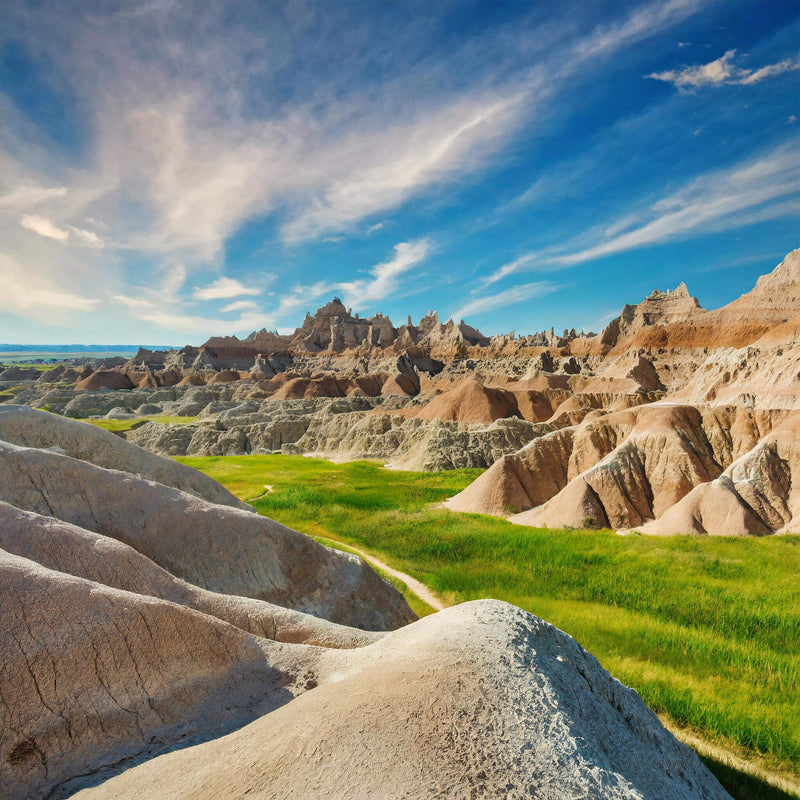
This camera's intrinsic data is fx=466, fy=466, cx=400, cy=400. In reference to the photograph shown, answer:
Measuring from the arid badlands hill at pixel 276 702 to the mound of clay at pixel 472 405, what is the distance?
47307 mm

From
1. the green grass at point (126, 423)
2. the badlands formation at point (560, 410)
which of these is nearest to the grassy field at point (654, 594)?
the badlands formation at point (560, 410)

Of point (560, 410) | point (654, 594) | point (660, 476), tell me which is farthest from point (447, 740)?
point (560, 410)

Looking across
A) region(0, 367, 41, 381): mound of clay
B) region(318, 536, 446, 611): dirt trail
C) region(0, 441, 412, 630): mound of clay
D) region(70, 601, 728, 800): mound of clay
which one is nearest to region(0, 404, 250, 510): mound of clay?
region(0, 441, 412, 630): mound of clay

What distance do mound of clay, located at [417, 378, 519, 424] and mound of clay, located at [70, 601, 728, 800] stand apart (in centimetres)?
→ 4815

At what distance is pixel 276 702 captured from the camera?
16.5ft

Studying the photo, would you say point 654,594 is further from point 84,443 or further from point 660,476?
point 84,443

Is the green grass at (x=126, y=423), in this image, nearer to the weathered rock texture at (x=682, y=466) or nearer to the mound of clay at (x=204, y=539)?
the weathered rock texture at (x=682, y=466)

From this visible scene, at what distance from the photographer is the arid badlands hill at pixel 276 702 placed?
3.46 meters

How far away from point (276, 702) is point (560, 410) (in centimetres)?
4733

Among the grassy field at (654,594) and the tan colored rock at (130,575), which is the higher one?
the tan colored rock at (130,575)

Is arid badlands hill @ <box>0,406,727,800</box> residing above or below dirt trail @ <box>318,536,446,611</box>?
above

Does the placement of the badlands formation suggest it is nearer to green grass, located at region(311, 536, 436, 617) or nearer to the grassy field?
the grassy field

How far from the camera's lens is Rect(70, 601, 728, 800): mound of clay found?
334cm

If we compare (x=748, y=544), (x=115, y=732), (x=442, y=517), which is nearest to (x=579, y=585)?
(x=748, y=544)
